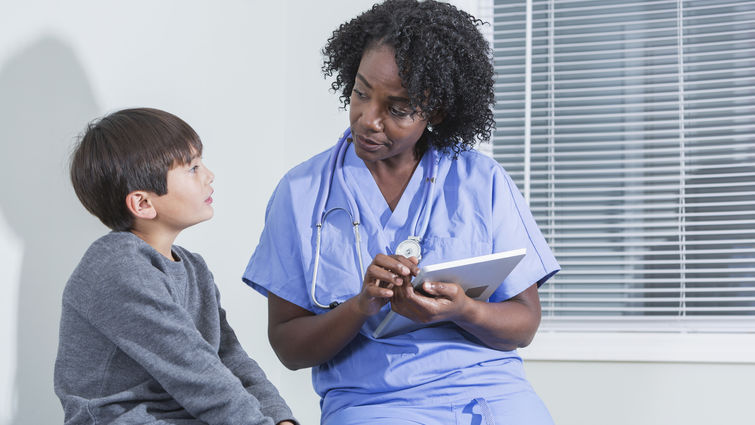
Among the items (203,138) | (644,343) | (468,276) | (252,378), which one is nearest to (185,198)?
(252,378)

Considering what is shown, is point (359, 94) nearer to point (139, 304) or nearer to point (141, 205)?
point (141, 205)

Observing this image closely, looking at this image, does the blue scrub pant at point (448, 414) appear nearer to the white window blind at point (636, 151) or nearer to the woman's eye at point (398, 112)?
the woman's eye at point (398, 112)

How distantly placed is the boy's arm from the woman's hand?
0.82ft

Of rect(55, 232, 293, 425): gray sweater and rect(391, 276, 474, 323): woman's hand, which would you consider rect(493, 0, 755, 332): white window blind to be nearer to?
rect(391, 276, 474, 323): woman's hand

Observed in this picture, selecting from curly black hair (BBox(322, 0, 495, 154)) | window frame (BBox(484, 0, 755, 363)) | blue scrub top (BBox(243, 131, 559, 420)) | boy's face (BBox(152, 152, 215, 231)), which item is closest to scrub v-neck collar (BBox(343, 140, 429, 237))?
blue scrub top (BBox(243, 131, 559, 420))

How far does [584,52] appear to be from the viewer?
2.22 metres

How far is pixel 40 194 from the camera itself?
1.10 metres

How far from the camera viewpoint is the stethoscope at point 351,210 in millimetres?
1187

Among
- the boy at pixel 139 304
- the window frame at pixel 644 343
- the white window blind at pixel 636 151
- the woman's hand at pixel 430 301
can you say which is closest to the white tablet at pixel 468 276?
the woman's hand at pixel 430 301

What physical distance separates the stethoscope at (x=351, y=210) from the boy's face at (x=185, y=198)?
213mm

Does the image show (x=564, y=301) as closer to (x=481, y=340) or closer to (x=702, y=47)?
(x=702, y=47)

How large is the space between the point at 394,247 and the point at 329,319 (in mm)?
184

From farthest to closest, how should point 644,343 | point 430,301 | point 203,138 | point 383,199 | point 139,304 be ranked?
point 644,343
point 203,138
point 383,199
point 430,301
point 139,304

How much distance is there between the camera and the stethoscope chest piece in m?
1.18
